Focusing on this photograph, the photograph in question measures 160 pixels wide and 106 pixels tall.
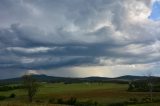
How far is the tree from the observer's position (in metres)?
133

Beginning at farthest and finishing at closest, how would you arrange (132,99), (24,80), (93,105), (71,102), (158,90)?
1. (158,90)
2. (24,80)
3. (132,99)
4. (71,102)
5. (93,105)

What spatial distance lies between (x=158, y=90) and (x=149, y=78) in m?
9.07

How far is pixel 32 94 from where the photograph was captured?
132 metres

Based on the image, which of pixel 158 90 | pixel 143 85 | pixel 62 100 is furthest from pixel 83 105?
pixel 143 85

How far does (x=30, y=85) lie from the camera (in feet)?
448

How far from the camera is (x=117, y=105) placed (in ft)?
326

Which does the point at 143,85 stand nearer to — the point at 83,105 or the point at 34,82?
the point at 34,82

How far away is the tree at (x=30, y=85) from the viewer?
437 feet

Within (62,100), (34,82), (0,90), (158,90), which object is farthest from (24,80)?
(158,90)

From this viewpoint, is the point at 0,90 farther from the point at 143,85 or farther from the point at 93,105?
the point at 93,105

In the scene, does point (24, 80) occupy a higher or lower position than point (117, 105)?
higher

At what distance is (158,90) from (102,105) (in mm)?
69895

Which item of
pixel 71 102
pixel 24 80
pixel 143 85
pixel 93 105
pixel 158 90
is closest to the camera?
pixel 93 105

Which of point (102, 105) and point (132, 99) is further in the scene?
point (132, 99)
